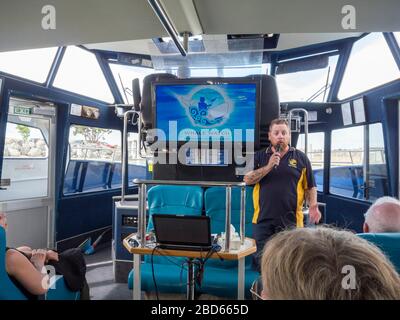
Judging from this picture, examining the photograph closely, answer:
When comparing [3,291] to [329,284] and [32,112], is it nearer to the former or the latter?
[329,284]

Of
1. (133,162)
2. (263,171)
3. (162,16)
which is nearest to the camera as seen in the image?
(162,16)

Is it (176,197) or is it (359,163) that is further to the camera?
(359,163)

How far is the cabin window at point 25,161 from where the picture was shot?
3.54 meters

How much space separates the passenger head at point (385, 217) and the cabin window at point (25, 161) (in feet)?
12.1

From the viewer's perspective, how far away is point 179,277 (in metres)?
2.46

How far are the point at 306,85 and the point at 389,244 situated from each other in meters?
4.34

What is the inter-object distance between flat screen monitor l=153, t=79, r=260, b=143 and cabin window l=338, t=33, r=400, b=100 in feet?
6.83

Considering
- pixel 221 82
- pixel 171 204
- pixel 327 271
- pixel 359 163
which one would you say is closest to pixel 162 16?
pixel 221 82

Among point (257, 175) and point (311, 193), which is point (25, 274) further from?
point (311, 193)

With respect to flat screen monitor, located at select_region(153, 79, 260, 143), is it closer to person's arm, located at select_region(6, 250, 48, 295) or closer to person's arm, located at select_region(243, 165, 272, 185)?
person's arm, located at select_region(243, 165, 272, 185)

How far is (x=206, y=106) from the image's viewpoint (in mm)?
2664

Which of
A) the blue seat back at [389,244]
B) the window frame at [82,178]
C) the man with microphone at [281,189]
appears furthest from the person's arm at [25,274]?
the window frame at [82,178]

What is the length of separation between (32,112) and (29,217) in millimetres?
1370

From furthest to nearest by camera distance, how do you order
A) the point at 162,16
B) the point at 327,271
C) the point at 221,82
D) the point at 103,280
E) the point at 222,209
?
the point at 103,280 < the point at 222,209 < the point at 221,82 < the point at 162,16 < the point at 327,271
